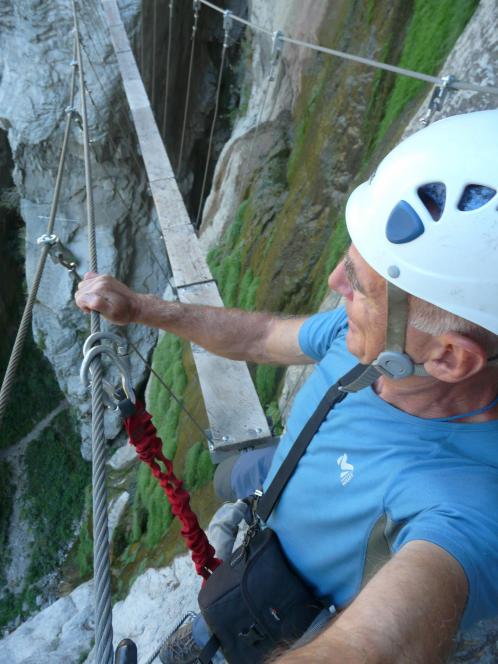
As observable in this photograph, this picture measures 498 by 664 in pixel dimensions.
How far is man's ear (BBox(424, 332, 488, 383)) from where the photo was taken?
1.03 meters

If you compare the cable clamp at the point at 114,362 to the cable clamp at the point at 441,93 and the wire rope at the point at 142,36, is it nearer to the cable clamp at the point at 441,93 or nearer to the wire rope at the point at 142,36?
the cable clamp at the point at 441,93

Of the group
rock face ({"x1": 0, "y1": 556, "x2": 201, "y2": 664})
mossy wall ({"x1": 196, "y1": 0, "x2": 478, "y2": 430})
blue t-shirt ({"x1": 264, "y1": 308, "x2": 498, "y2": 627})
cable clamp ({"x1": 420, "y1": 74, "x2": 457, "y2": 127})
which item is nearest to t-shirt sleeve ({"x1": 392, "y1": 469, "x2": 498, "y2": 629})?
blue t-shirt ({"x1": 264, "y1": 308, "x2": 498, "y2": 627})

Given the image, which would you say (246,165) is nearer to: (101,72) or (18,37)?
(101,72)

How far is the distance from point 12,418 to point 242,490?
37.6ft

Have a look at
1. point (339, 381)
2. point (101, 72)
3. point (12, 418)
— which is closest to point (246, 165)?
point (101, 72)

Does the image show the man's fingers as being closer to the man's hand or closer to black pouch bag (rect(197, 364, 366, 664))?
the man's hand

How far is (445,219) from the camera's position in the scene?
1.01 metres

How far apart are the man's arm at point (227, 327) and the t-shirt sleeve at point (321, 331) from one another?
0.07 meters

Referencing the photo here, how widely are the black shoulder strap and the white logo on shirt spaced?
0.14 meters

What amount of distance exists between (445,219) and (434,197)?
0.08 m

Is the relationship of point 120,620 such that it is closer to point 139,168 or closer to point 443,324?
point 443,324

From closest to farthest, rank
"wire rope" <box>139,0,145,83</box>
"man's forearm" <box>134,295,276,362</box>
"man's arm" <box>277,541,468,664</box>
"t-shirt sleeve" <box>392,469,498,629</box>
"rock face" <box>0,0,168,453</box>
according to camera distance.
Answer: "man's arm" <box>277,541,468,664</box>, "t-shirt sleeve" <box>392,469,498,629</box>, "man's forearm" <box>134,295,276,362</box>, "wire rope" <box>139,0,145,83</box>, "rock face" <box>0,0,168,453</box>

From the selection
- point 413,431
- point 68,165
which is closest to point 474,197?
point 413,431

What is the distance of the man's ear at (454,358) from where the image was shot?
3.37 feet
